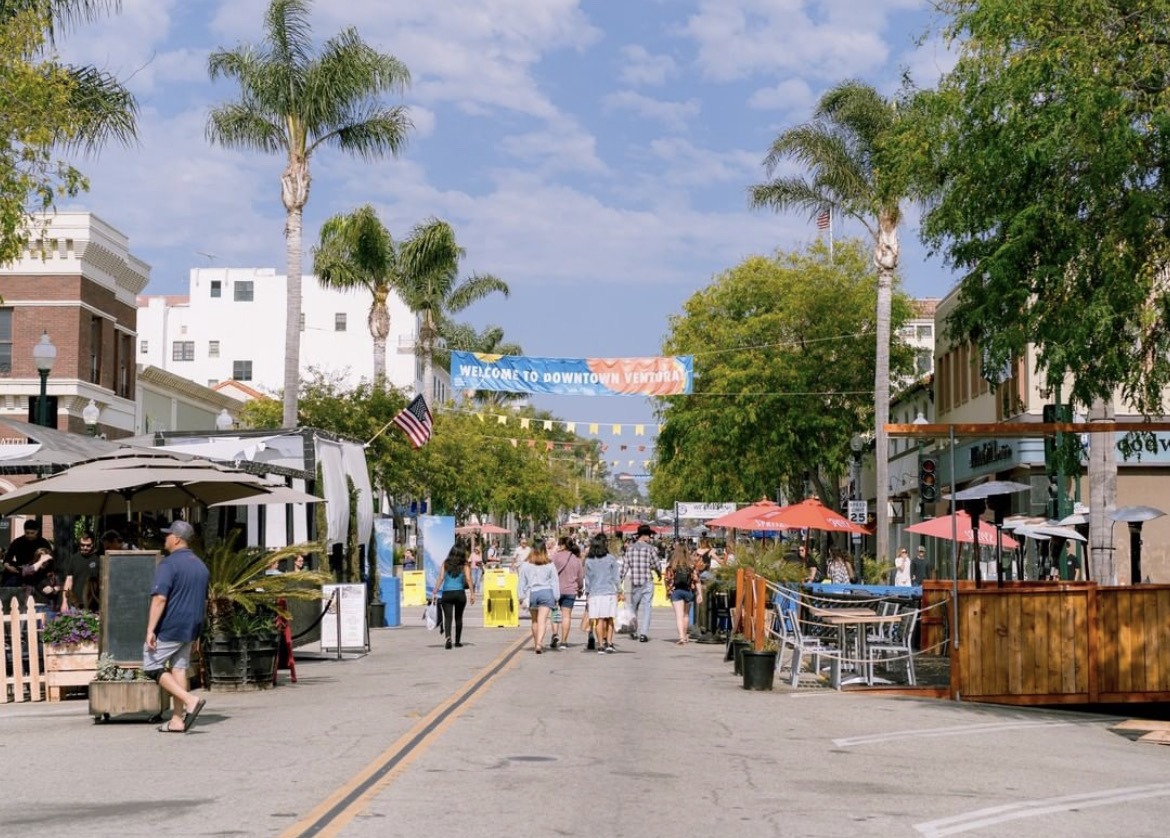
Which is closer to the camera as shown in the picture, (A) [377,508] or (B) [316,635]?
(B) [316,635]

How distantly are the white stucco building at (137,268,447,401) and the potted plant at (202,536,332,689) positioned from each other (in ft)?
276

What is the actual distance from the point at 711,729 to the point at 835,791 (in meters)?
3.77

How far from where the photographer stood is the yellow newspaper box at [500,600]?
33531 millimetres

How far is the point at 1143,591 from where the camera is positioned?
687 inches

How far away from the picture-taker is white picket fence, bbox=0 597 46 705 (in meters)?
16.7

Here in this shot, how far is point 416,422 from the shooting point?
3884 cm

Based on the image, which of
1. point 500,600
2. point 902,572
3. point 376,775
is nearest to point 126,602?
point 376,775

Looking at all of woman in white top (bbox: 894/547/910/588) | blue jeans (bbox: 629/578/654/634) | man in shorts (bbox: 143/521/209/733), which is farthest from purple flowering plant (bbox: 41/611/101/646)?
woman in white top (bbox: 894/547/910/588)

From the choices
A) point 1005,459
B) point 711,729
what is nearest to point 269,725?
point 711,729

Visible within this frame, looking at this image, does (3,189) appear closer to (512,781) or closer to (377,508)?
(512,781)

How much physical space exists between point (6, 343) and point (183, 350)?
57291 millimetres

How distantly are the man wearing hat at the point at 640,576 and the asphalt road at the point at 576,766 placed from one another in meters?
9.09

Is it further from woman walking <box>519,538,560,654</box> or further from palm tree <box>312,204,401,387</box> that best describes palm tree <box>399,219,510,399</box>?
woman walking <box>519,538,560,654</box>

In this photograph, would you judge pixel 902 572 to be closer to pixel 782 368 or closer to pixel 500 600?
pixel 500 600
